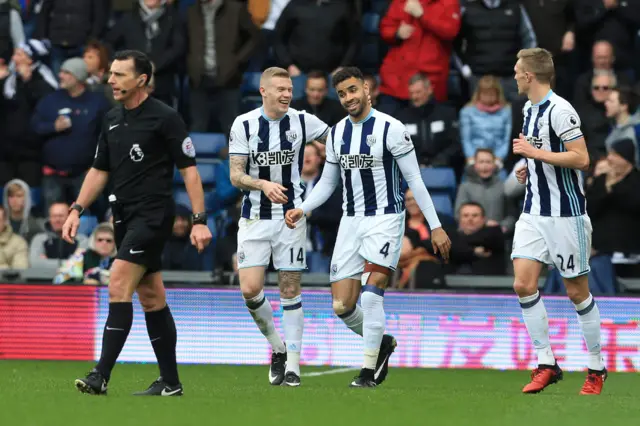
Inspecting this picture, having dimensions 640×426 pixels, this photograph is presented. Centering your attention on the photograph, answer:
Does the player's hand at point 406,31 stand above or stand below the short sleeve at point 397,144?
above

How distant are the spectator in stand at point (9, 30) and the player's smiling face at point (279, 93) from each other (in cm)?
728

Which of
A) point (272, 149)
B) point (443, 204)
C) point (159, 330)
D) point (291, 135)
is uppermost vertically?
point (291, 135)

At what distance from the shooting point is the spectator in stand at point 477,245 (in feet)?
45.3

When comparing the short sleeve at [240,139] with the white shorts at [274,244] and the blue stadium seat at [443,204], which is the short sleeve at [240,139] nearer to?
the white shorts at [274,244]

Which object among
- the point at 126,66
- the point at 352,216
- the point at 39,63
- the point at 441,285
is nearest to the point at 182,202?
the point at 39,63

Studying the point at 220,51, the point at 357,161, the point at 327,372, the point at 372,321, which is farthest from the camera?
the point at 220,51

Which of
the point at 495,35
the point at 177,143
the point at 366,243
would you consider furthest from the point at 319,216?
the point at 177,143

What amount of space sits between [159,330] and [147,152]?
3.81 feet

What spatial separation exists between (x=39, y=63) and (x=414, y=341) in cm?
658

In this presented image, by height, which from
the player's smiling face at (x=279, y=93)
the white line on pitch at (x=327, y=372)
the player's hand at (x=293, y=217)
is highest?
the player's smiling face at (x=279, y=93)

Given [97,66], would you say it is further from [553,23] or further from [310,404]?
[310,404]

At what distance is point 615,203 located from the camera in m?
13.9

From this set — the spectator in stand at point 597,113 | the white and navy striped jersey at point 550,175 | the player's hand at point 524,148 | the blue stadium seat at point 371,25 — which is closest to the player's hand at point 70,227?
the player's hand at point 524,148

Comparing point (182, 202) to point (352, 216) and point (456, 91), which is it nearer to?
point (456, 91)
